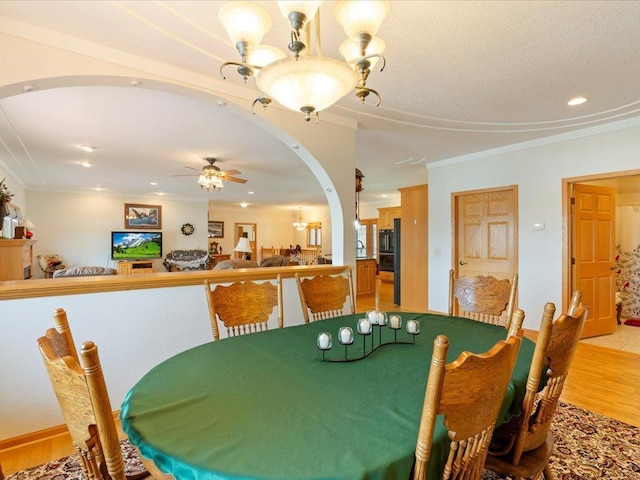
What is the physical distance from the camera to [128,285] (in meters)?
2.32

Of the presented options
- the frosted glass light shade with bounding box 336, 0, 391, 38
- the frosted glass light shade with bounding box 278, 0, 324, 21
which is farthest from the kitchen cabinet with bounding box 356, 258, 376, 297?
the frosted glass light shade with bounding box 278, 0, 324, 21

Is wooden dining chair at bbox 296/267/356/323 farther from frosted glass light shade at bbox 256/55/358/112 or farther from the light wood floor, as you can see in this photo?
the light wood floor

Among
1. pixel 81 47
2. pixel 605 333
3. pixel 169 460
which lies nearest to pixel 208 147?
pixel 81 47

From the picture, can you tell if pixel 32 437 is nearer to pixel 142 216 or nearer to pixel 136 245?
pixel 136 245

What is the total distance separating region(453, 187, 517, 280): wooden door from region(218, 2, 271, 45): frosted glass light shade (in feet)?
13.8

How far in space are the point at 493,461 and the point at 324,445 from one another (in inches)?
32.6

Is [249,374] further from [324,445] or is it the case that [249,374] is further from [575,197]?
[575,197]

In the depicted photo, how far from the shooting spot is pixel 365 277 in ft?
24.8

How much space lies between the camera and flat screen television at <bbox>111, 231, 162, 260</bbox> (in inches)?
327

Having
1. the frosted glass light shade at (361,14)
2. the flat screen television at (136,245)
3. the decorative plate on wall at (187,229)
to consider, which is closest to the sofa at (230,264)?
the frosted glass light shade at (361,14)

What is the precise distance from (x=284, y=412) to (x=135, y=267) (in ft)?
28.6

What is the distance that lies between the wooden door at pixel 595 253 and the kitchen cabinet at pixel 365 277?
158 inches

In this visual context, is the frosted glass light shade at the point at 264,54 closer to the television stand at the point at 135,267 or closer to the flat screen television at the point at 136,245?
the television stand at the point at 135,267

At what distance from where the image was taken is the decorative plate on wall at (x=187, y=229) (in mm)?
9273
